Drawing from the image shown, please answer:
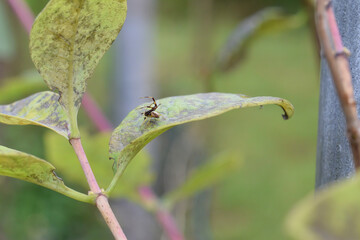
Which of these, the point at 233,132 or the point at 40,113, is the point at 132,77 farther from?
the point at 233,132

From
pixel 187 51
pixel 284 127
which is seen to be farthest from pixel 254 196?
pixel 187 51

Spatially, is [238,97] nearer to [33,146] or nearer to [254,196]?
[33,146]

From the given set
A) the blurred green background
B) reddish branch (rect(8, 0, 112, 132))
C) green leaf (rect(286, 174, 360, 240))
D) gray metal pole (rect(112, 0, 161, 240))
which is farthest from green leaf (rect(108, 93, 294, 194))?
gray metal pole (rect(112, 0, 161, 240))

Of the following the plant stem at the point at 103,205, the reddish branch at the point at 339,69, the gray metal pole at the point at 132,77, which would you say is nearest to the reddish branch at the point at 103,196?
the plant stem at the point at 103,205

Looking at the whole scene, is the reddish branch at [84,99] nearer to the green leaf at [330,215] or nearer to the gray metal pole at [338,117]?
the gray metal pole at [338,117]

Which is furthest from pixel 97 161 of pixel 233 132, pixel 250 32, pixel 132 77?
pixel 233 132

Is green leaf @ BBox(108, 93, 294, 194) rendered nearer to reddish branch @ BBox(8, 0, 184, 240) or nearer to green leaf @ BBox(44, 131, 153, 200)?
reddish branch @ BBox(8, 0, 184, 240)
